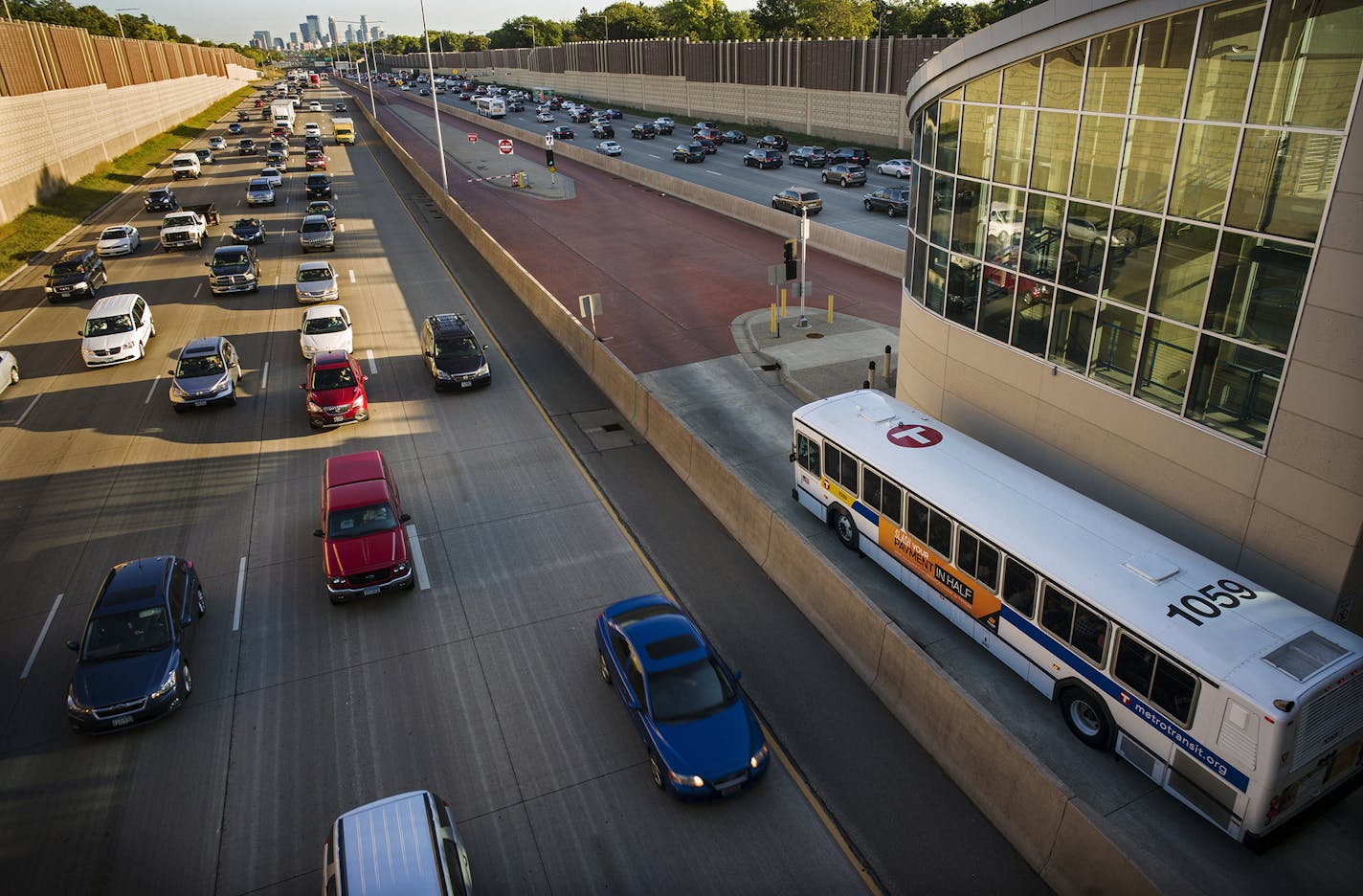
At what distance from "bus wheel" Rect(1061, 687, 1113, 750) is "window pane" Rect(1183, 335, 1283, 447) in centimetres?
454

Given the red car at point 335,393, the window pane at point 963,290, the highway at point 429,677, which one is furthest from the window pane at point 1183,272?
the red car at point 335,393

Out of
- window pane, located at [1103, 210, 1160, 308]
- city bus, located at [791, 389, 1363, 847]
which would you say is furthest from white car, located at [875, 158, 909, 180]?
city bus, located at [791, 389, 1363, 847]

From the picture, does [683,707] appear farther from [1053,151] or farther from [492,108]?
[492,108]

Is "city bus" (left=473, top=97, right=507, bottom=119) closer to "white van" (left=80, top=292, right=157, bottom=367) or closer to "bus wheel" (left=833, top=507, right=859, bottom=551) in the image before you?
"white van" (left=80, top=292, right=157, bottom=367)

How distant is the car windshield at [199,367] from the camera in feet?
75.9

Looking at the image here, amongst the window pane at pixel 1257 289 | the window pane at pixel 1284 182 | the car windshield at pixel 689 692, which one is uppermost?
the window pane at pixel 1284 182

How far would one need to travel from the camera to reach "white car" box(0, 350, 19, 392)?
25047 millimetres

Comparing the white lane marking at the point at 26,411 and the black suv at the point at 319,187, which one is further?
the black suv at the point at 319,187

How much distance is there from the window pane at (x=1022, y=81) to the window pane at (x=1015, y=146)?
177 millimetres

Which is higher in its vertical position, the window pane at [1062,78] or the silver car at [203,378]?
the window pane at [1062,78]

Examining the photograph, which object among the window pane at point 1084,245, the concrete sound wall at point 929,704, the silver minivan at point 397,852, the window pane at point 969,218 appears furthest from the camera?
the window pane at point 969,218

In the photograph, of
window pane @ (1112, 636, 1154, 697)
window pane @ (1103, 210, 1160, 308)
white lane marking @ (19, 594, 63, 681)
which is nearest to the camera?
window pane @ (1112, 636, 1154, 697)

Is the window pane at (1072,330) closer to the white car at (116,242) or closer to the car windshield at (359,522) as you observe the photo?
the car windshield at (359,522)

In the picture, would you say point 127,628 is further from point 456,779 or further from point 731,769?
point 731,769
